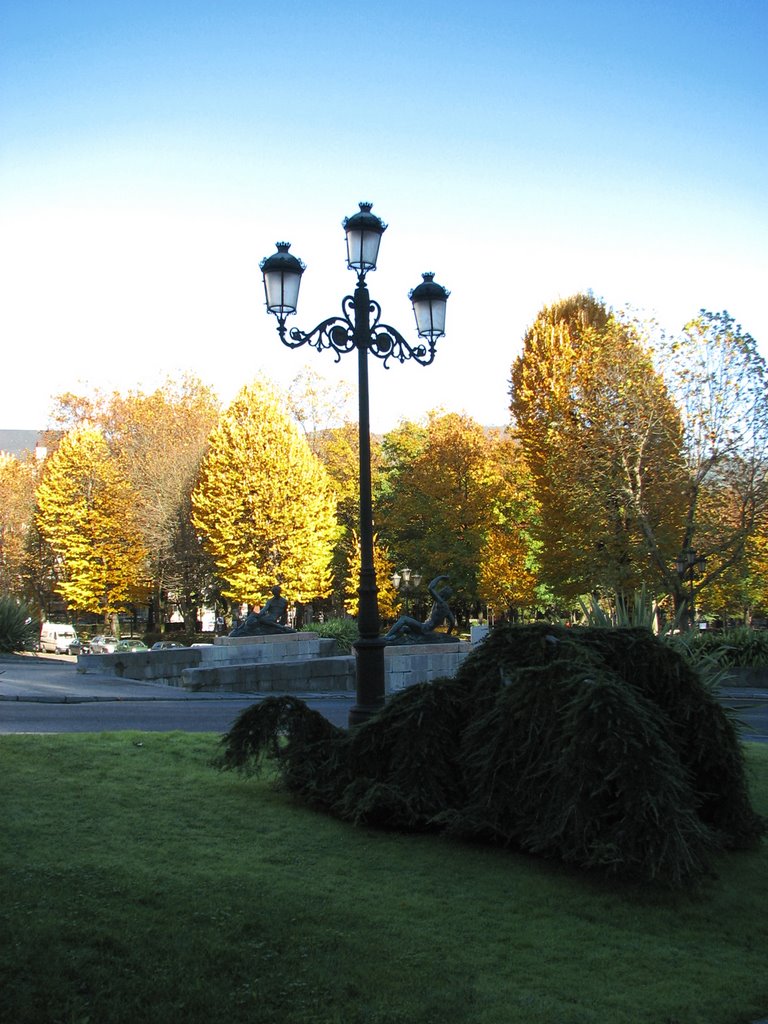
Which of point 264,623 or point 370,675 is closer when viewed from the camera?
point 370,675

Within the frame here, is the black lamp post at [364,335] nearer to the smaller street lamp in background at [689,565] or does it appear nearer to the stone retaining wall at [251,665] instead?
the stone retaining wall at [251,665]

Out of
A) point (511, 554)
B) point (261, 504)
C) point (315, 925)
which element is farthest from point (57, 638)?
point (315, 925)

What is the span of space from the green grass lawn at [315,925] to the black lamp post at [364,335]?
2.47 meters

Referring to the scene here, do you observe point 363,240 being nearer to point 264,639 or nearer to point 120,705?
point 120,705

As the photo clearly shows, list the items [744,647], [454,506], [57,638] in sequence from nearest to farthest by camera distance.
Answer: [744,647], [454,506], [57,638]

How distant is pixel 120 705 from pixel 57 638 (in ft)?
113

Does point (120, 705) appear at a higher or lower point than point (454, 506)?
lower

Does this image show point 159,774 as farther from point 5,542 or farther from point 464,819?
point 5,542

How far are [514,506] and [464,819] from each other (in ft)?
140

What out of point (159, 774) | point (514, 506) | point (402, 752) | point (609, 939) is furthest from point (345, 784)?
point (514, 506)

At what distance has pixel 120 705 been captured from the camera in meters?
17.4

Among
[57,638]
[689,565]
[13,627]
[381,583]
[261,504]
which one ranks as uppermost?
[261,504]

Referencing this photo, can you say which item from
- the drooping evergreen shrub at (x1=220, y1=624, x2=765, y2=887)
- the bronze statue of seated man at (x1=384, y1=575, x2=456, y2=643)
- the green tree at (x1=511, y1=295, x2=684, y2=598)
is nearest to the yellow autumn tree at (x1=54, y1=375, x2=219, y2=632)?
the green tree at (x1=511, y1=295, x2=684, y2=598)

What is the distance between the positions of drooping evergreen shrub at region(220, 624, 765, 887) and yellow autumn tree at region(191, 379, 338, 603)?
128ft
